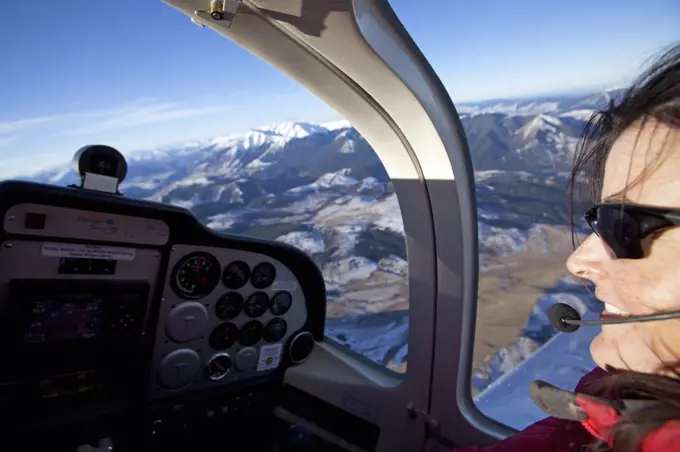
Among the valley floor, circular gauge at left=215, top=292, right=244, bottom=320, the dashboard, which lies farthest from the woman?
circular gauge at left=215, top=292, right=244, bottom=320

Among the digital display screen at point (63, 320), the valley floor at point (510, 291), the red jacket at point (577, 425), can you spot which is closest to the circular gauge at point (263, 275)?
the digital display screen at point (63, 320)

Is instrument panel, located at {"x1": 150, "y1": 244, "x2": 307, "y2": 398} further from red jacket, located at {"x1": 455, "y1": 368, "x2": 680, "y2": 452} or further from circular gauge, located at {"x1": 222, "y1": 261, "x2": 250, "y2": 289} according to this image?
red jacket, located at {"x1": 455, "y1": 368, "x2": 680, "y2": 452}

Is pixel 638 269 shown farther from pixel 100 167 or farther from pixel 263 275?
pixel 263 275

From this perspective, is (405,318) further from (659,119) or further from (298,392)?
(659,119)

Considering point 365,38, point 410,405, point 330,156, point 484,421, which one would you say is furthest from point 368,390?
point 365,38

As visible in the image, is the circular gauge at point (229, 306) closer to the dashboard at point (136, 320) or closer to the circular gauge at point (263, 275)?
the dashboard at point (136, 320)

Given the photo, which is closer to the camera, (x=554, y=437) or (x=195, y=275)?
(x=554, y=437)

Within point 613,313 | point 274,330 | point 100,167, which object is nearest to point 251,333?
point 274,330
